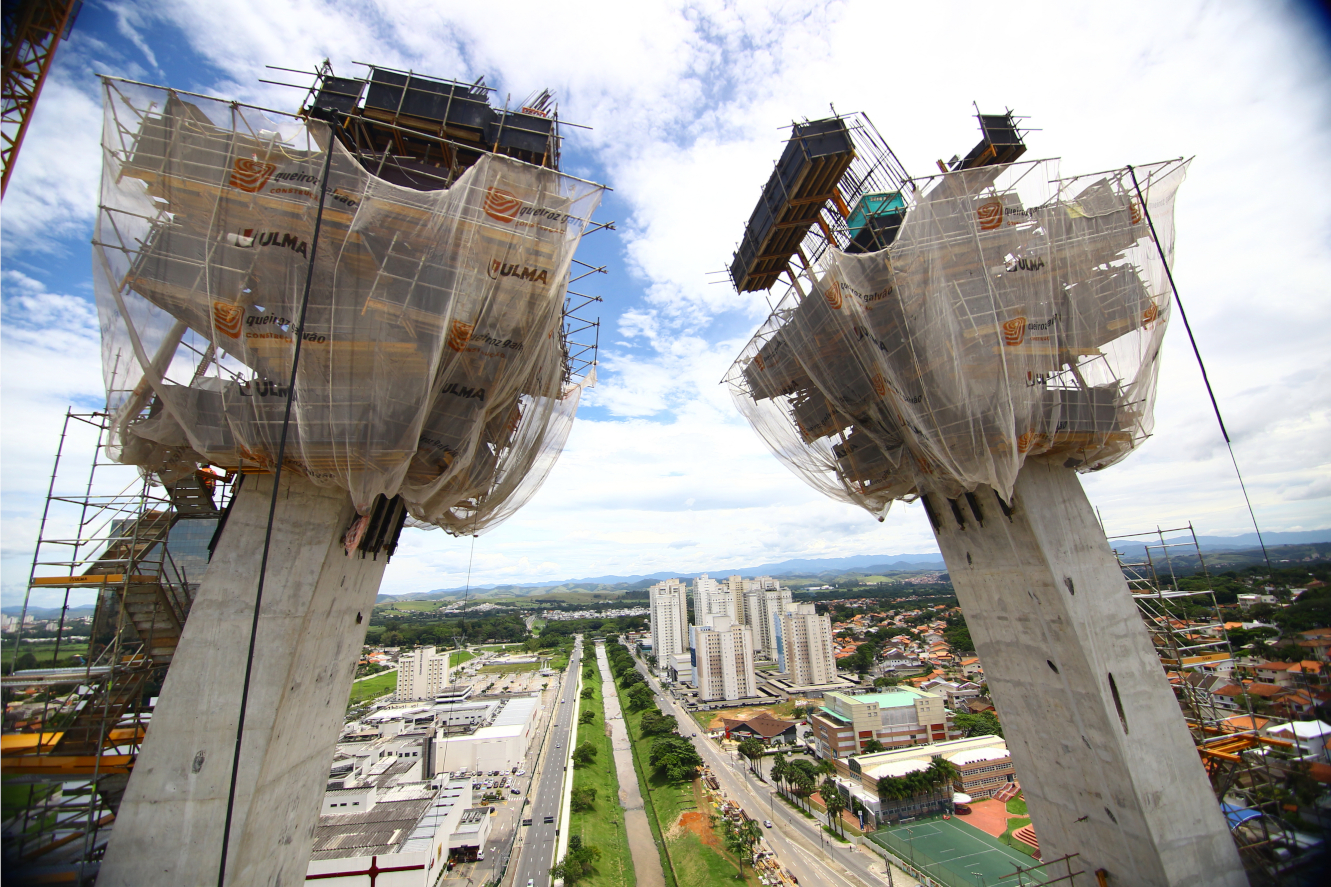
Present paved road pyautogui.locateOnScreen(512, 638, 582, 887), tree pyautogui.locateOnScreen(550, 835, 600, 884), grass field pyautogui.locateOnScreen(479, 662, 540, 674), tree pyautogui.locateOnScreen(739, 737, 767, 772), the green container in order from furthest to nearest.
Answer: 1. grass field pyautogui.locateOnScreen(479, 662, 540, 674)
2. tree pyautogui.locateOnScreen(739, 737, 767, 772)
3. paved road pyautogui.locateOnScreen(512, 638, 582, 887)
4. tree pyautogui.locateOnScreen(550, 835, 600, 884)
5. the green container

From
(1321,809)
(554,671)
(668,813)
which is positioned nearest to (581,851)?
(668,813)

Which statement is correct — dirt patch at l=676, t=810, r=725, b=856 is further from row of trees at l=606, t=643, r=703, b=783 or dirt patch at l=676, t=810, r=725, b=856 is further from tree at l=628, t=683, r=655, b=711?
tree at l=628, t=683, r=655, b=711

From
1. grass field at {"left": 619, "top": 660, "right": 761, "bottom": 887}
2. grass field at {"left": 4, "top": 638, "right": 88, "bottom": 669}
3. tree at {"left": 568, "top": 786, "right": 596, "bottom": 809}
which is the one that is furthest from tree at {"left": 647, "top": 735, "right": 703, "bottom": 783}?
grass field at {"left": 4, "top": 638, "right": 88, "bottom": 669}

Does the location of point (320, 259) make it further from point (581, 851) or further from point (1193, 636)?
point (581, 851)

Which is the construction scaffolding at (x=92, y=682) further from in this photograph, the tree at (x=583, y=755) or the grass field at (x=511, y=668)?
the grass field at (x=511, y=668)

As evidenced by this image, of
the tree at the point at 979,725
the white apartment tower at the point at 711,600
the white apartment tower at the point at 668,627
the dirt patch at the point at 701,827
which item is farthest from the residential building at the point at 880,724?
the white apartment tower at the point at 711,600
